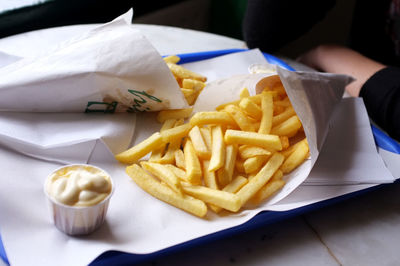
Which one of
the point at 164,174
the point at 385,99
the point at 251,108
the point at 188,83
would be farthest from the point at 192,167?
the point at 385,99

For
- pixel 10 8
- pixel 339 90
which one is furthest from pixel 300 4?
pixel 10 8

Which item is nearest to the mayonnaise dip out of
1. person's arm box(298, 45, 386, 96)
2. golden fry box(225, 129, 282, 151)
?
golden fry box(225, 129, 282, 151)

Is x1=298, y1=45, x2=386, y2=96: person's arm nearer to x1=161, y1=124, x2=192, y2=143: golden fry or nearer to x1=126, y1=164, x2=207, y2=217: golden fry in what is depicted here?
x1=161, y1=124, x2=192, y2=143: golden fry

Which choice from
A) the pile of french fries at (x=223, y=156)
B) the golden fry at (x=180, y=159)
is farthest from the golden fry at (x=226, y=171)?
the golden fry at (x=180, y=159)

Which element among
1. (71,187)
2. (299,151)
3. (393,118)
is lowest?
(393,118)

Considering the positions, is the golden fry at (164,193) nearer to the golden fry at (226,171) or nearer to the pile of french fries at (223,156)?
the pile of french fries at (223,156)

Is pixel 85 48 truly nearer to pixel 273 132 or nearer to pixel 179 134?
pixel 179 134
